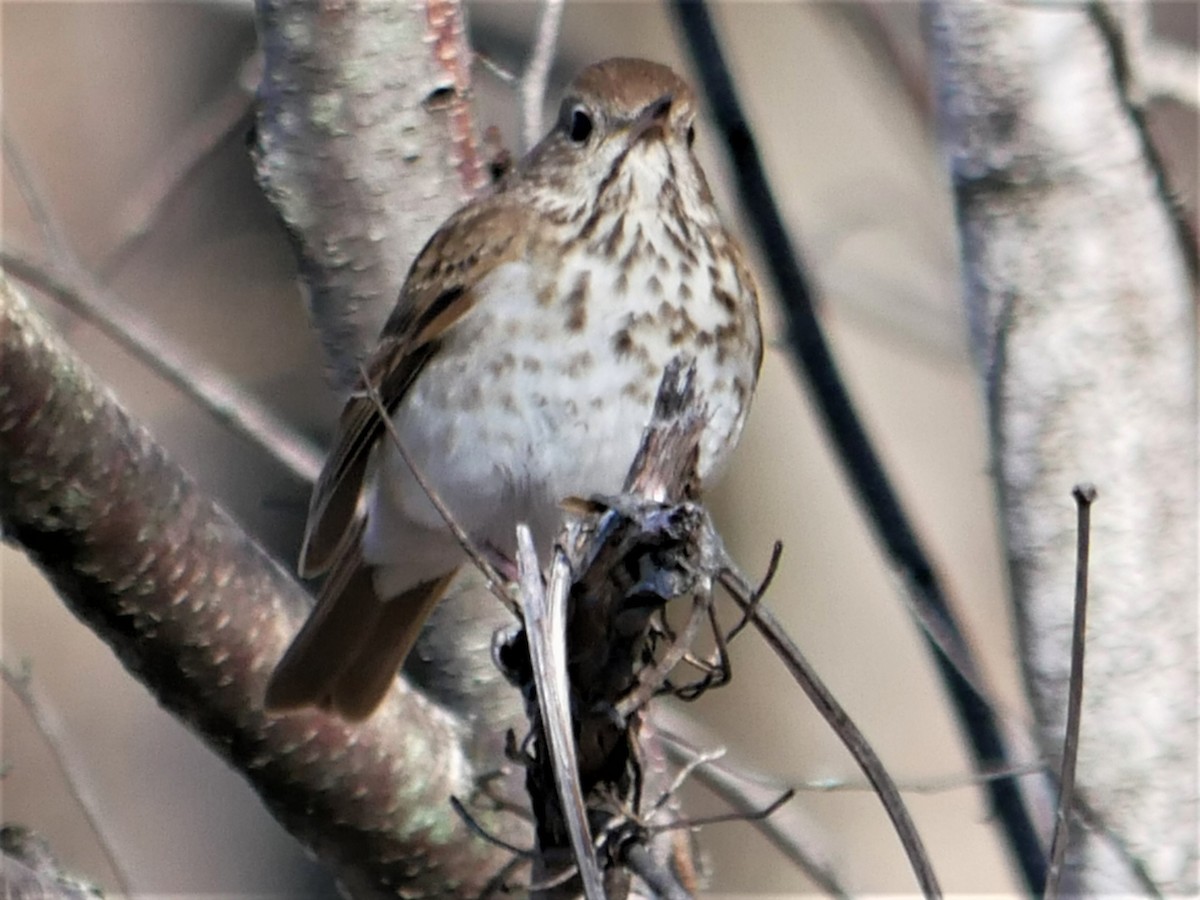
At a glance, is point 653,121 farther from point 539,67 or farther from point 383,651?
point 383,651

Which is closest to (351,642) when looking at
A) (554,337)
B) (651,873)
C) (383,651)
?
(383,651)

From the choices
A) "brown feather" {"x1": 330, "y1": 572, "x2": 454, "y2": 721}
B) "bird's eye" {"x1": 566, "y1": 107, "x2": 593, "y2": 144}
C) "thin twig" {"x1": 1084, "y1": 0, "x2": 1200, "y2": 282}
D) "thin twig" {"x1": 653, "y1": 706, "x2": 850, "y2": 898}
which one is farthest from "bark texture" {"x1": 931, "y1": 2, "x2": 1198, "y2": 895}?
"brown feather" {"x1": 330, "y1": 572, "x2": 454, "y2": 721}

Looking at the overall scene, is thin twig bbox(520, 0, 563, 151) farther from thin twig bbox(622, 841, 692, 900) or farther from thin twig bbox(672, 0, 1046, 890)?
thin twig bbox(622, 841, 692, 900)

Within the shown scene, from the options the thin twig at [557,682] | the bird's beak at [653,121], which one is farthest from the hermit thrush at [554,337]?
the thin twig at [557,682]

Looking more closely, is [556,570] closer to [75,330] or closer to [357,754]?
[357,754]

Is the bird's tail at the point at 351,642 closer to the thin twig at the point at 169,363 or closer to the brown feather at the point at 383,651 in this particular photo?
the brown feather at the point at 383,651

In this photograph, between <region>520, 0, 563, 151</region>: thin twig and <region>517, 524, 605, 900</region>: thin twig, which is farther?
<region>520, 0, 563, 151</region>: thin twig
